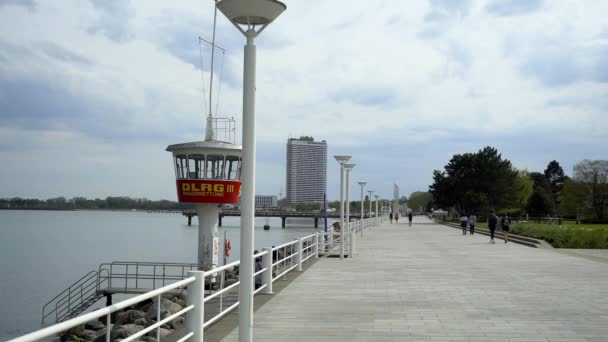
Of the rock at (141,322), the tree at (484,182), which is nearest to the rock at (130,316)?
the rock at (141,322)

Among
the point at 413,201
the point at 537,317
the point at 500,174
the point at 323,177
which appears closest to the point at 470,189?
the point at 500,174

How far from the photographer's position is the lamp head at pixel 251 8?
19.4ft

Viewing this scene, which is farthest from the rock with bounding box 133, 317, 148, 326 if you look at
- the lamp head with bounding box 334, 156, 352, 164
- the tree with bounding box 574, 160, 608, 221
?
the tree with bounding box 574, 160, 608, 221

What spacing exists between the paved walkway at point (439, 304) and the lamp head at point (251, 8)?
3930 millimetres

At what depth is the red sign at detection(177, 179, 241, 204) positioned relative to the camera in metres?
29.2

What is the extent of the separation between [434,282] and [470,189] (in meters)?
63.7

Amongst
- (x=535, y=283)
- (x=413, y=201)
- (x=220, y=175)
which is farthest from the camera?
(x=413, y=201)

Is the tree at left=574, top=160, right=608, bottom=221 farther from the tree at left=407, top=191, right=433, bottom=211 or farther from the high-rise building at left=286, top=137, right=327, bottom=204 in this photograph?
the tree at left=407, top=191, right=433, bottom=211

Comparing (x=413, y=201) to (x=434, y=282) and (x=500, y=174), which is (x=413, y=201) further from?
(x=434, y=282)

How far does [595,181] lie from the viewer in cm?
8750

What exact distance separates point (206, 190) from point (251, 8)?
23.7 metres

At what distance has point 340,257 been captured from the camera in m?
19.9

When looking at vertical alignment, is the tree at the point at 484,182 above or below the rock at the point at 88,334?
above

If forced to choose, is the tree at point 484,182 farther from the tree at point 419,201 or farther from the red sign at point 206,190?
the tree at point 419,201
